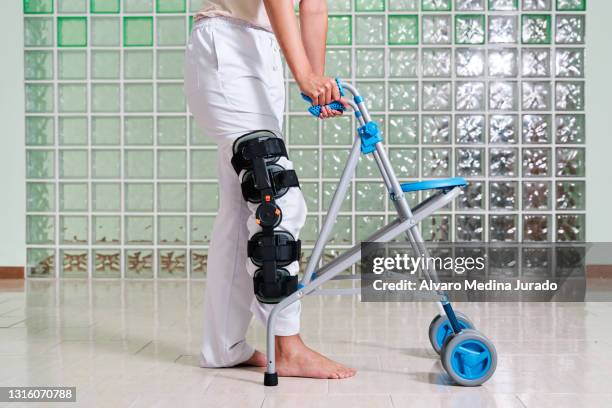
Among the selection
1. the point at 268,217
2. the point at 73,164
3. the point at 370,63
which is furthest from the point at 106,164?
the point at 268,217

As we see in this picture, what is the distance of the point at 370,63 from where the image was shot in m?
4.18

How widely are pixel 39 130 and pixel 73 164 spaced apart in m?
0.29

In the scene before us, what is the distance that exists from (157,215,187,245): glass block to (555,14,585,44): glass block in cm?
237

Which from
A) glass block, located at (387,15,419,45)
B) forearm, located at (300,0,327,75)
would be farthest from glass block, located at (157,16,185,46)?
forearm, located at (300,0,327,75)

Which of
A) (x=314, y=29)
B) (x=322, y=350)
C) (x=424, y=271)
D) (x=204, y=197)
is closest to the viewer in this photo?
(x=424, y=271)

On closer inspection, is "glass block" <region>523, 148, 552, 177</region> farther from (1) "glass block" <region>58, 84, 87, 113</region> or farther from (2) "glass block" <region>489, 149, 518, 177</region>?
(1) "glass block" <region>58, 84, 87, 113</region>

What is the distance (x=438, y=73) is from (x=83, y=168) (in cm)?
211

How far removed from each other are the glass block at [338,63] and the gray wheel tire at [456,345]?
270cm

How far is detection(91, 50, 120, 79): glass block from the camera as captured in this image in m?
4.25

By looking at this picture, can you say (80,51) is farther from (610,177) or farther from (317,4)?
(610,177)

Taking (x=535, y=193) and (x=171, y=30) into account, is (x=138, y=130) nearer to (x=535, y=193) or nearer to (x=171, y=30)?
(x=171, y=30)

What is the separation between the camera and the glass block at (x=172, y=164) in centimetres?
425

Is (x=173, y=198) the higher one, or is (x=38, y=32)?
(x=38, y=32)

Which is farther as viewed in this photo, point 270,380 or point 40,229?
point 40,229
